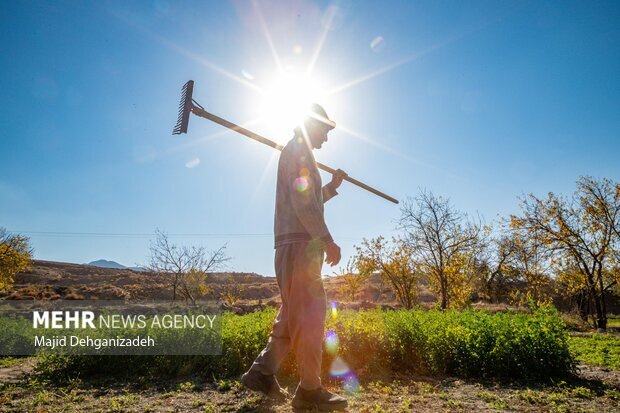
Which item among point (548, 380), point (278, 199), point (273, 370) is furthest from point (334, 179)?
point (548, 380)

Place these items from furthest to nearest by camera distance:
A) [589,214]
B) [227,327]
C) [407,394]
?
[589,214] → [227,327] → [407,394]

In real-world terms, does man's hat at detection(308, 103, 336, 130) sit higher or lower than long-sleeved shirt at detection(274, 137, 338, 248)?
higher

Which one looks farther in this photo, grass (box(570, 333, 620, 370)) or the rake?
grass (box(570, 333, 620, 370))

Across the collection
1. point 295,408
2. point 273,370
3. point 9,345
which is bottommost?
point 9,345

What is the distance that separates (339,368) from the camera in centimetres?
448

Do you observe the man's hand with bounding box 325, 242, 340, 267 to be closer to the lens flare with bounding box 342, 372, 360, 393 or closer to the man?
the man

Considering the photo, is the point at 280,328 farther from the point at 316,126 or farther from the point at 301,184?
the point at 316,126

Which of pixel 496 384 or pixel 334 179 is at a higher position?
pixel 334 179

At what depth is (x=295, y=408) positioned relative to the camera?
→ 8.91 ft

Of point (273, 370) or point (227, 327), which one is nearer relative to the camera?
point (273, 370)

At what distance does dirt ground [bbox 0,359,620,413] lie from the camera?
9.94 feet

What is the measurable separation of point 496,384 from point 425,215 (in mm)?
18456

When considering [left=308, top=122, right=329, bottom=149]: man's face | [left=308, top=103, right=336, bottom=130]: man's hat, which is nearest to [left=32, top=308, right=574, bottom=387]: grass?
[left=308, top=122, right=329, bottom=149]: man's face

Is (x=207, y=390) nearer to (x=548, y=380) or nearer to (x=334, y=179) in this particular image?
(x=334, y=179)
